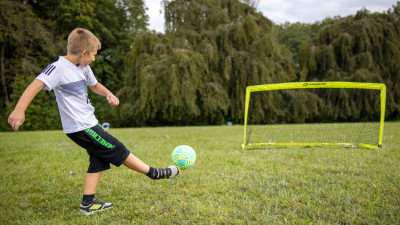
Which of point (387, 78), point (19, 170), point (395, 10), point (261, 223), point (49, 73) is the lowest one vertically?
point (19, 170)

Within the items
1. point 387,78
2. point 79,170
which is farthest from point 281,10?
point 79,170

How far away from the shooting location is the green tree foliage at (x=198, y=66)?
15898 mm

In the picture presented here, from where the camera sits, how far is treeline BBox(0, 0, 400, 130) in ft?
53.4

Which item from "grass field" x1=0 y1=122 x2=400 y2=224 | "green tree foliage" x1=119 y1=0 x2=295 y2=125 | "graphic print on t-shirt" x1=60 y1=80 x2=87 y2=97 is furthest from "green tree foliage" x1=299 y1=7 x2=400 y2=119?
"graphic print on t-shirt" x1=60 y1=80 x2=87 y2=97

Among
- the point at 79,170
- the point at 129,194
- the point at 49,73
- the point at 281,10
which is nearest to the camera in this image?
the point at 49,73

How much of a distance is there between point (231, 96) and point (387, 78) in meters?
11.2

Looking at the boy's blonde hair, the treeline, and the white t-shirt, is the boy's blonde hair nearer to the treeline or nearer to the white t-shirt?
the white t-shirt

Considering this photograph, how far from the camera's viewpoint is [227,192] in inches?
114

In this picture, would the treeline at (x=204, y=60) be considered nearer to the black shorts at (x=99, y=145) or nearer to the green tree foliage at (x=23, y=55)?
the green tree foliage at (x=23, y=55)

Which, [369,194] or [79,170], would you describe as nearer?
[369,194]

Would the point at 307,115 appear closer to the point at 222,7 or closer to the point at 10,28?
the point at 222,7

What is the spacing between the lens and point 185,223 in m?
2.17

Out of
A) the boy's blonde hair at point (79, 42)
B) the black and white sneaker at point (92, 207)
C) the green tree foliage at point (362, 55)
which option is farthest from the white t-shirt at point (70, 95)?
the green tree foliage at point (362, 55)

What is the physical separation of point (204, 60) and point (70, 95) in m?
15.2
